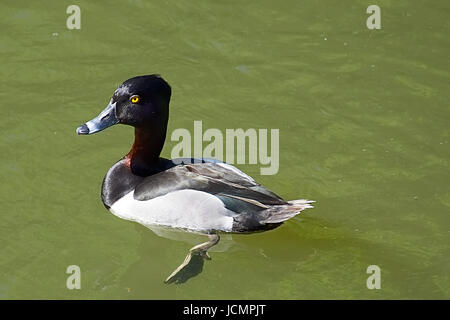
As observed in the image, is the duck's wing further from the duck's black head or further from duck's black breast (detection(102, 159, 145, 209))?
the duck's black head

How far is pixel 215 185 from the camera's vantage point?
9.14m

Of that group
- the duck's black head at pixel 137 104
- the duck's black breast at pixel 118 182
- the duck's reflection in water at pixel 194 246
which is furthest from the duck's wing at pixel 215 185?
the duck's black head at pixel 137 104

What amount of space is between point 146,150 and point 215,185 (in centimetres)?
99

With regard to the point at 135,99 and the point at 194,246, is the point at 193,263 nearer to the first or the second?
the point at 194,246

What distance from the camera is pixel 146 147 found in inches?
379

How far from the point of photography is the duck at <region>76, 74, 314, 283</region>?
9.08 m

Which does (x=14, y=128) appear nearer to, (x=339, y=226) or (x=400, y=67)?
(x=339, y=226)

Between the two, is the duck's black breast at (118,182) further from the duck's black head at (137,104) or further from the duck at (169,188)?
the duck's black head at (137,104)

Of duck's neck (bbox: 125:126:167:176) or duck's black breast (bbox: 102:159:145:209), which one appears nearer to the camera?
duck's black breast (bbox: 102:159:145:209)

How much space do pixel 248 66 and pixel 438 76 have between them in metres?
2.64

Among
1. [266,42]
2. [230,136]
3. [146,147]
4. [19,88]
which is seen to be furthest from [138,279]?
[266,42]

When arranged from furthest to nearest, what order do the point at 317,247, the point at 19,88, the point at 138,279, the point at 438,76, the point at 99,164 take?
the point at 438,76 → the point at 19,88 → the point at 99,164 → the point at 317,247 → the point at 138,279

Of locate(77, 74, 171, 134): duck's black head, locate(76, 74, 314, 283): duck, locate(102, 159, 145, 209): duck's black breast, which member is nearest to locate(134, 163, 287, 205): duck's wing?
locate(76, 74, 314, 283): duck

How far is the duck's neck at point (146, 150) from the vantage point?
379 inches
